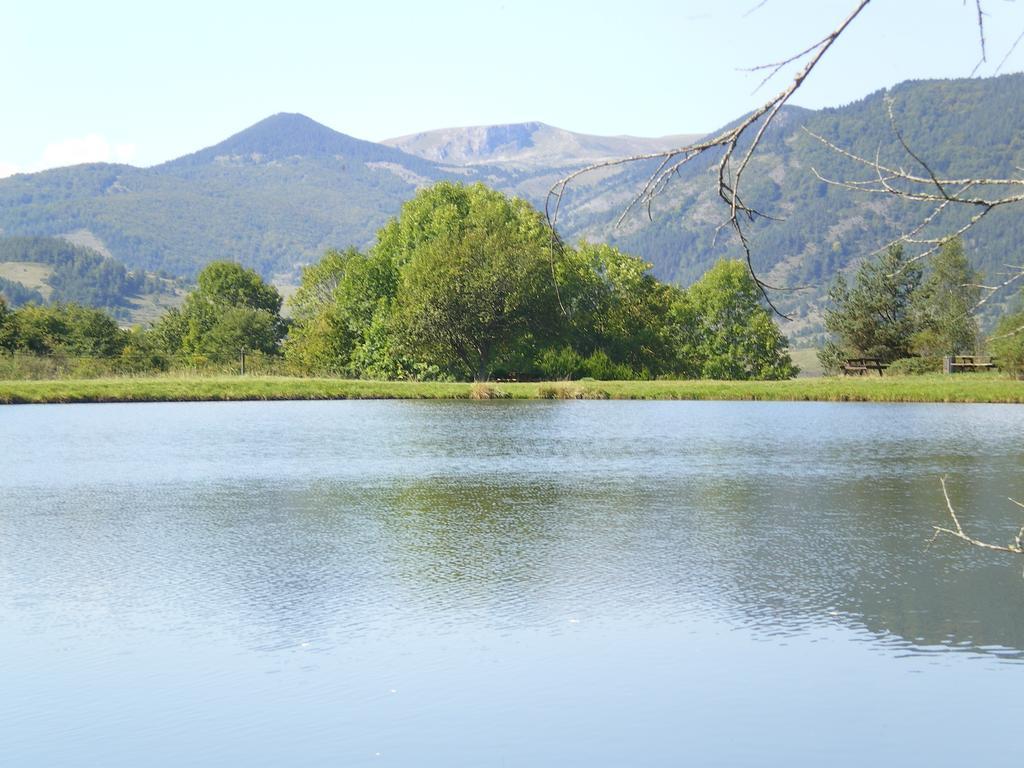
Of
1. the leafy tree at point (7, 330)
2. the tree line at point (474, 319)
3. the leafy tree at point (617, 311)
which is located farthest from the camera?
the leafy tree at point (617, 311)

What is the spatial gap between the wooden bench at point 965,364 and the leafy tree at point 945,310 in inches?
79.3

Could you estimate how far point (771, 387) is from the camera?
196 feet

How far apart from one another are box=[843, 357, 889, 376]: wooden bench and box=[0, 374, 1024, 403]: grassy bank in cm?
1050

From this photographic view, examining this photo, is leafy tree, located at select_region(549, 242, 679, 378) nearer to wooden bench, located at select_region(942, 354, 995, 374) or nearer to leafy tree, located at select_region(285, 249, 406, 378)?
leafy tree, located at select_region(285, 249, 406, 378)

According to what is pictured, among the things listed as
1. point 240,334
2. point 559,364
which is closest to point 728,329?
point 559,364

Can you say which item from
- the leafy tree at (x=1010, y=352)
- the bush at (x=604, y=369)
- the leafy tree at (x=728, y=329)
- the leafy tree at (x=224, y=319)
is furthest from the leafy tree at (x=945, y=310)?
the leafy tree at (x=224, y=319)

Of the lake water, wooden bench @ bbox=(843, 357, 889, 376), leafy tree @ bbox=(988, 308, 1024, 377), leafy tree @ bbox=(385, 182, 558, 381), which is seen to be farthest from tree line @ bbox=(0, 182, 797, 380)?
the lake water

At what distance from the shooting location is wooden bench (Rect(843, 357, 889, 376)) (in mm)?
75625

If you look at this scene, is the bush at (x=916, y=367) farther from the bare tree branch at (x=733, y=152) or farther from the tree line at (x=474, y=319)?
the bare tree branch at (x=733, y=152)

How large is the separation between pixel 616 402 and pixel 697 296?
52080 millimetres

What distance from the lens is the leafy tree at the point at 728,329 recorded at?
103188 mm

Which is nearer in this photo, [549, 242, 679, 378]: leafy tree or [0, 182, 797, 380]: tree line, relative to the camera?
[0, 182, 797, 380]: tree line

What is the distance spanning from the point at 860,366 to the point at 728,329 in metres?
29.6

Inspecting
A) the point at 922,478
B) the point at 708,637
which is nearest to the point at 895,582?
the point at 708,637
